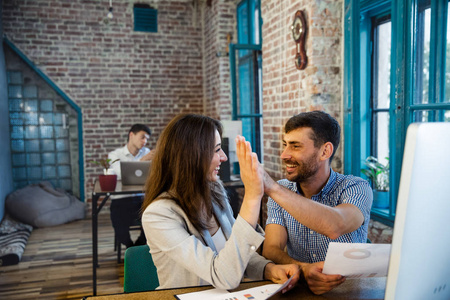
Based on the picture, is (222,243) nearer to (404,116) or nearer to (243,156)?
(243,156)

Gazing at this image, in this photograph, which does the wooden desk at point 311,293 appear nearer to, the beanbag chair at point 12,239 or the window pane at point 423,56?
the window pane at point 423,56

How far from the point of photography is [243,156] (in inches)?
50.1

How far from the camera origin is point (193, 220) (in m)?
1.58

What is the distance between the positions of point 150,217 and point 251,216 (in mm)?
394

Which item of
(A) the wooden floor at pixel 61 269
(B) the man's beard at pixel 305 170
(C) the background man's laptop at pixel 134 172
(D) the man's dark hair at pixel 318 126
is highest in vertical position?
(D) the man's dark hair at pixel 318 126

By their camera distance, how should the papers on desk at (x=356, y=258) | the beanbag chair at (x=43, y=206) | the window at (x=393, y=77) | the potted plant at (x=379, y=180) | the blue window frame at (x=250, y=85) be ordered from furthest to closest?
the beanbag chair at (x=43, y=206)
the blue window frame at (x=250, y=85)
the potted plant at (x=379, y=180)
the window at (x=393, y=77)
the papers on desk at (x=356, y=258)

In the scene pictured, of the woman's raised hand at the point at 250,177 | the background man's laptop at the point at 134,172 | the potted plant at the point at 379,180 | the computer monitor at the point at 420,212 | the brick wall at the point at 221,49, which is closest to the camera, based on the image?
the computer monitor at the point at 420,212

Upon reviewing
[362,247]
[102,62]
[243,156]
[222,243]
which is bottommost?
[222,243]

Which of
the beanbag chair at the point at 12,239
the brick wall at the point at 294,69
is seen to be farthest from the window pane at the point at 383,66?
the beanbag chair at the point at 12,239

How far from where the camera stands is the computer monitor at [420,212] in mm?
636

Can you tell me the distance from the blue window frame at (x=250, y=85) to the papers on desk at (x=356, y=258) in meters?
3.62

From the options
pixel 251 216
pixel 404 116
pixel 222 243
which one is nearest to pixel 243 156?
pixel 251 216

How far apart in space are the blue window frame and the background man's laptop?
1431 mm

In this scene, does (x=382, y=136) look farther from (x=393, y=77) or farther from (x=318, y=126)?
(x=318, y=126)
